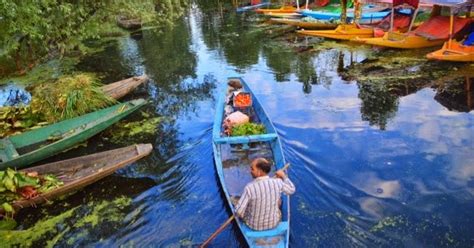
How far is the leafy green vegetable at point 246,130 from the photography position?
889 cm

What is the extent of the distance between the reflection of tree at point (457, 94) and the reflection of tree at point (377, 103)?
1.53 meters

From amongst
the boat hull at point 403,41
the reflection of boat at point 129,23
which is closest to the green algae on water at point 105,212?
the boat hull at point 403,41

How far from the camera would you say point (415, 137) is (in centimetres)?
978

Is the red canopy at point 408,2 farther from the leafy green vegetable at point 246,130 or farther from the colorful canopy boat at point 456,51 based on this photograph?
the leafy green vegetable at point 246,130

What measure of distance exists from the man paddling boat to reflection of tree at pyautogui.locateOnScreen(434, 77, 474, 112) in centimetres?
863

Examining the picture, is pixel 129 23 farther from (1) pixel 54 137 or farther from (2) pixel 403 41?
(1) pixel 54 137

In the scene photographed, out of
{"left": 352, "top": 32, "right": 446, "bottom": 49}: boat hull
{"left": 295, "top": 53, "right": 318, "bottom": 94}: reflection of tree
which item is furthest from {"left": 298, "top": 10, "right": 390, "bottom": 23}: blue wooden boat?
{"left": 295, "top": 53, "right": 318, "bottom": 94}: reflection of tree

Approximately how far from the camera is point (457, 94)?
41.1ft

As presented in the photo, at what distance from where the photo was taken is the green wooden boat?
29.4 ft

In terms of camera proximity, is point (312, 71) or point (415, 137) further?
point (312, 71)

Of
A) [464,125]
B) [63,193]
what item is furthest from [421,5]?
[63,193]

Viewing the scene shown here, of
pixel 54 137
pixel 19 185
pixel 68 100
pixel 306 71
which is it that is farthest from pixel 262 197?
pixel 306 71

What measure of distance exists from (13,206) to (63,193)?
928 mm

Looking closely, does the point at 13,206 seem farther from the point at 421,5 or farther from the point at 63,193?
the point at 421,5
